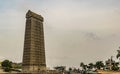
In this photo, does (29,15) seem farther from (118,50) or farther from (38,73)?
(118,50)

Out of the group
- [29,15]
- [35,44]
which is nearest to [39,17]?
[29,15]

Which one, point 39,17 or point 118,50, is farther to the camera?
point 39,17

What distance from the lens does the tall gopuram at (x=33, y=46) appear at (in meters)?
180

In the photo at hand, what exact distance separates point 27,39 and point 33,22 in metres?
14.8

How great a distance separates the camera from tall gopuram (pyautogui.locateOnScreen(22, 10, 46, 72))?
180 m

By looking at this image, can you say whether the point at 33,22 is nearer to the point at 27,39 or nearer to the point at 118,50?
the point at 27,39

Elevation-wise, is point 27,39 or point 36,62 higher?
point 27,39

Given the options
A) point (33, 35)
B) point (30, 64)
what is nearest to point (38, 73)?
point (30, 64)

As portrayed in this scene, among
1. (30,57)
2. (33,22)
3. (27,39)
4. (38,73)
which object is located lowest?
(38,73)

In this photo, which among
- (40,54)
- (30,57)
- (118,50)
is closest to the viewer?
(118,50)

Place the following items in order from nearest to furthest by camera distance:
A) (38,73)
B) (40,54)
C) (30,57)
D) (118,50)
→ (118,50), (38,73), (30,57), (40,54)

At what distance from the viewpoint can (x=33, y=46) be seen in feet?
600

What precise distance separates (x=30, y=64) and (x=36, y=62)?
25.4ft

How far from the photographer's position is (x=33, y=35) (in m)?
184
